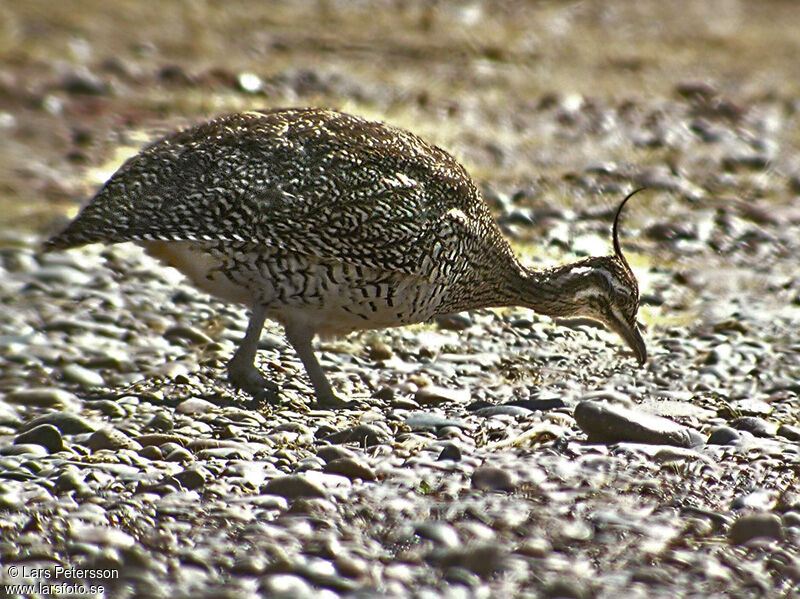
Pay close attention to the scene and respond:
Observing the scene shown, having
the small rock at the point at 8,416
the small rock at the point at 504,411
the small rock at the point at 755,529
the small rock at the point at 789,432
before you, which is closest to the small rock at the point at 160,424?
the small rock at the point at 8,416

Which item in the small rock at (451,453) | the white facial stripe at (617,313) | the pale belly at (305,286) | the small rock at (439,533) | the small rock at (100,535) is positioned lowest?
the small rock at (100,535)

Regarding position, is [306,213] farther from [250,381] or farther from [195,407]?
[195,407]

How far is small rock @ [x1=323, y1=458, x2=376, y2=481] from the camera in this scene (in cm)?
621

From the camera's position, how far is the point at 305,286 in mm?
7340

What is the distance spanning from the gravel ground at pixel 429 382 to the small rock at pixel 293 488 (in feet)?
0.07

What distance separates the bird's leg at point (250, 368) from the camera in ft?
25.1

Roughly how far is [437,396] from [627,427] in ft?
4.78

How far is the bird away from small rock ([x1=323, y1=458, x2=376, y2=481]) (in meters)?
1.41

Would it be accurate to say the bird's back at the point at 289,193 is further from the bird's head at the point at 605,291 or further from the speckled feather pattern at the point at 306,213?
the bird's head at the point at 605,291

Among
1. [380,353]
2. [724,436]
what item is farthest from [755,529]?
[380,353]

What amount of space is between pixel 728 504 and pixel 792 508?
30 centimetres

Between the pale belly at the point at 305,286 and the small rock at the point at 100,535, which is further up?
the pale belly at the point at 305,286

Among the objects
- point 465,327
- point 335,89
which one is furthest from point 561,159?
point 465,327

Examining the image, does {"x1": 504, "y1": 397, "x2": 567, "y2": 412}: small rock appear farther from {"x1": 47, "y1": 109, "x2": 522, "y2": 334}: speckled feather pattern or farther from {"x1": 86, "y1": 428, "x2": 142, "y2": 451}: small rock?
{"x1": 86, "y1": 428, "x2": 142, "y2": 451}: small rock
